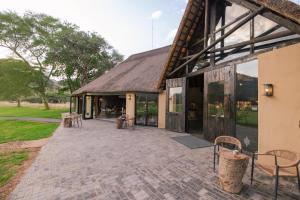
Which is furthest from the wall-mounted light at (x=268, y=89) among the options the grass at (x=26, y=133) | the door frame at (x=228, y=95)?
the grass at (x=26, y=133)

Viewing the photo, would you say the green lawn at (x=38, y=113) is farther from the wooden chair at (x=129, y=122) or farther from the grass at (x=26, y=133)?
the wooden chair at (x=129, y=122)

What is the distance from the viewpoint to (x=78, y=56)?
80.7ft

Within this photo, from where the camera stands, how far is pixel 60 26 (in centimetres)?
2847

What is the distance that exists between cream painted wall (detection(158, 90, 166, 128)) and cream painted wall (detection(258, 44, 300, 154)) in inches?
261

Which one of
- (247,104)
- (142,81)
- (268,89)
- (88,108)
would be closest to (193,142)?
(247,104)

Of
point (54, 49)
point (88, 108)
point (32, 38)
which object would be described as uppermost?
point (32, 38)

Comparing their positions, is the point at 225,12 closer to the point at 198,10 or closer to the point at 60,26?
the point at 198,10

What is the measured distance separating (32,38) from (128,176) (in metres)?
31.3

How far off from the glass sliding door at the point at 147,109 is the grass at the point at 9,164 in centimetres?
700

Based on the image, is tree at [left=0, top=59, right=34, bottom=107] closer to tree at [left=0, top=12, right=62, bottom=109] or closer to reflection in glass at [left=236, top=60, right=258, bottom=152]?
tree at [left=0, top=12, right=62, bottom=109]

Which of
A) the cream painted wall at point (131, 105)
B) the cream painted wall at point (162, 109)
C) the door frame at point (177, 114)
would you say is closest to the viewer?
the door frame at point (177, 114)

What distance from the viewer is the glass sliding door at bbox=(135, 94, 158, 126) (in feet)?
39.5

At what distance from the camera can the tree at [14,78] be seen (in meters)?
27.6

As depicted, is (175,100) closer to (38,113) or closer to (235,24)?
(235,24)
